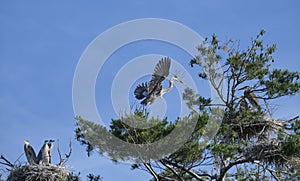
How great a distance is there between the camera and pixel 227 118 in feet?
42.2

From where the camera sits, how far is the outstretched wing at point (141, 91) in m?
12.2

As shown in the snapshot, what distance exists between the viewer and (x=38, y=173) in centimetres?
1197

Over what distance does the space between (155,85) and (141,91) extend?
29 centimetres

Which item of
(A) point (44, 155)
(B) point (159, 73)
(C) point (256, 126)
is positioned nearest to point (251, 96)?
(C) point (256, 126)

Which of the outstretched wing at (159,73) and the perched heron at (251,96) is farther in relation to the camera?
the perched heron at (251,96)

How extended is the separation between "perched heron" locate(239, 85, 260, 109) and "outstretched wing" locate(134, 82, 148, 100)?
7.35 feet

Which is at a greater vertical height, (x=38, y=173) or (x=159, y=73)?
(x=159, y=73)

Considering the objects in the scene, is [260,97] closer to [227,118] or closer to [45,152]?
[227,118]

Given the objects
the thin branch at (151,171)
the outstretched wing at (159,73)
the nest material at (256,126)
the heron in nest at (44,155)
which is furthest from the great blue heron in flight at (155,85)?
the heron in nest at (44,155)

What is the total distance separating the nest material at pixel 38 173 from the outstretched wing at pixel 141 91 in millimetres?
1829

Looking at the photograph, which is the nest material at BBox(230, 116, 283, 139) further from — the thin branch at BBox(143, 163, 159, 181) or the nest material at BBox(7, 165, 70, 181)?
the nest material at BBox(7, 165, 70, 181)

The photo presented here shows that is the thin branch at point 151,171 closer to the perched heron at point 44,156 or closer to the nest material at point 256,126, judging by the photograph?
the nest material at point 256,126

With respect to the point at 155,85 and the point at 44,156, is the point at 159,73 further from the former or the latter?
the point at 44,156

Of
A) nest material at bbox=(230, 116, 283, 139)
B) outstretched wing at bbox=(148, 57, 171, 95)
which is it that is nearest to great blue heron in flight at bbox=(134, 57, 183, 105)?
outstretched wing at bbox=(148, 57, 171, 95)
